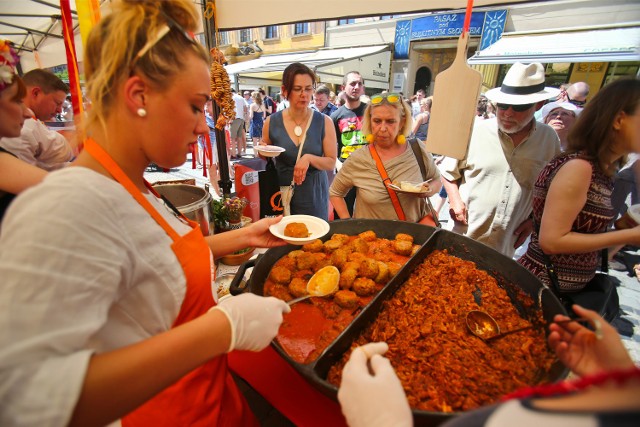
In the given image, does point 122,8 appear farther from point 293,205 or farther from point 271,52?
point 271,52

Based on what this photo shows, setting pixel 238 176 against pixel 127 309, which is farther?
pixel 238 176

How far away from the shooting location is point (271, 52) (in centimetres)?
2334

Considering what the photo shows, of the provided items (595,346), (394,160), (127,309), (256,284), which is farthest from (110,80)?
(394,160)

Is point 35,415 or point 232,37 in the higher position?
point 232,37

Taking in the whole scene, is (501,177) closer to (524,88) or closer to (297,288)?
(524,88)

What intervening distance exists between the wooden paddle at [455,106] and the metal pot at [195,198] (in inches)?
74.7

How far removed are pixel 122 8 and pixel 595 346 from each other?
2.08 metres

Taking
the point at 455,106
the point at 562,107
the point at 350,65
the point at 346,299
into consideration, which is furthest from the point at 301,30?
the point at 346,299

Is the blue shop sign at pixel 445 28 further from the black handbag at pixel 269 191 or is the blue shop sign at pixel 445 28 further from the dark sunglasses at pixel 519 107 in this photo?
the black handbag at pixel 269 191

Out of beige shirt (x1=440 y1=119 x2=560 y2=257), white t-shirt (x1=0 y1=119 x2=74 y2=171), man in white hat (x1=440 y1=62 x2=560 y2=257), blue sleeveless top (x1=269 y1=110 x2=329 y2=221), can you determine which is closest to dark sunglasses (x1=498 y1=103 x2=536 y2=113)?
man in white hat (x1=440 y1=62 x2=560 y2=257)

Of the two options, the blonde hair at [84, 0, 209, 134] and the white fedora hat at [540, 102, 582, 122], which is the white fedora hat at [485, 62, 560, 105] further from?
the blonde hair at [84, 0, 209, 134]

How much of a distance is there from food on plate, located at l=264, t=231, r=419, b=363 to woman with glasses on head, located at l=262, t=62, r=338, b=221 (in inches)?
52.4

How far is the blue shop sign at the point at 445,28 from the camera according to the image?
40.8 feet

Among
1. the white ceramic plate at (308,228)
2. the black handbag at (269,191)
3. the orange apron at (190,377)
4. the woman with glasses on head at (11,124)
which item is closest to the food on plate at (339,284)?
the white ceramic plate at (308,228)
